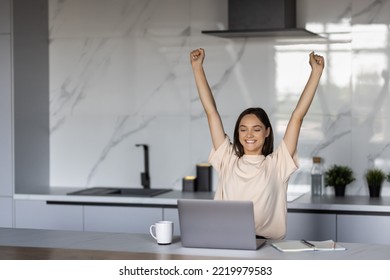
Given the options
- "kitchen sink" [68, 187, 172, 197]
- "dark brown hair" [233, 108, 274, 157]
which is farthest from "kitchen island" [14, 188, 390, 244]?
"dark brown hair" [233, 108, 274, 157]

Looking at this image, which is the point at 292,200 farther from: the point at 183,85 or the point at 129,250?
the point at 129,250

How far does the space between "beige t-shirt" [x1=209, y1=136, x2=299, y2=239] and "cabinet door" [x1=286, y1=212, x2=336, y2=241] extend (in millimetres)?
1106

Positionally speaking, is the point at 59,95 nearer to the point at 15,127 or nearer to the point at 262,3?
the point at 15,127

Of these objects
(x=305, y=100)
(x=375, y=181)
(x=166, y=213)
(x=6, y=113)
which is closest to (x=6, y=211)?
(x=6, y=113)

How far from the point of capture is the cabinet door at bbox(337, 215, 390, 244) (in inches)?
169

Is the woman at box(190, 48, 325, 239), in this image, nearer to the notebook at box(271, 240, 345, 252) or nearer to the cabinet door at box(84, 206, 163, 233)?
the notebook at box(271, 240, 345, 252)

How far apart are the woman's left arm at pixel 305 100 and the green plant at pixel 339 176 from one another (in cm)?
145

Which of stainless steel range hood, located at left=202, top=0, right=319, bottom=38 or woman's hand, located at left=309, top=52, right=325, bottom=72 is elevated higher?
stainless steel range hood, located at left=202, top=0, right=319, bottom=38

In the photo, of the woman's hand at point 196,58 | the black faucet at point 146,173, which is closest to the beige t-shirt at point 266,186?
the woman's hand at point 196,58

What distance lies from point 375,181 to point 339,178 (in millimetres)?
220

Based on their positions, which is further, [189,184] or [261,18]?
[189,184]

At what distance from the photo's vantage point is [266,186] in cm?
329

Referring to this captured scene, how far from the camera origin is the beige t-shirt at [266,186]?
10.8 feet

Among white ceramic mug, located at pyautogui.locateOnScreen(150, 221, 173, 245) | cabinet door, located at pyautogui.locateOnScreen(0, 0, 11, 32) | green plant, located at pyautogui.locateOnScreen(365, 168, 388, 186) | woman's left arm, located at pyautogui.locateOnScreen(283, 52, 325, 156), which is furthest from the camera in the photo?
cabinet door, located at pyautogui.locateOnScreen(0, 0, 11, 32)
